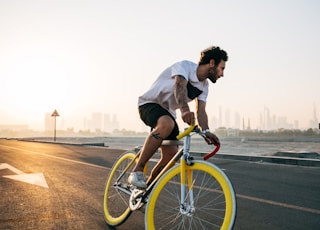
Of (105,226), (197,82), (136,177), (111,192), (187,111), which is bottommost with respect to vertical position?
(105,226)

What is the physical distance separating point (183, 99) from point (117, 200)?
70.7 inches

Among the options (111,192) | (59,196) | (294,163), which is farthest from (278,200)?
(294,163)

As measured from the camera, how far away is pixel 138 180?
9.24ft

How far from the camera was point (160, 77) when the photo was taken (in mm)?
2902

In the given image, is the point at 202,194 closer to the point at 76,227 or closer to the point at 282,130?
the point at 76,227

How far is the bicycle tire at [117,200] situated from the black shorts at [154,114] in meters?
0.73

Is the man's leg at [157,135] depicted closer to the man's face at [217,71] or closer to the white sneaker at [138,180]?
the white sneaker at [138,180]

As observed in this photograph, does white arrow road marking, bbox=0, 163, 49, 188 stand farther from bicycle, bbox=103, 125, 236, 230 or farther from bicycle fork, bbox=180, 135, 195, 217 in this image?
bicycle fork, bbox=180, 135, 195, 217

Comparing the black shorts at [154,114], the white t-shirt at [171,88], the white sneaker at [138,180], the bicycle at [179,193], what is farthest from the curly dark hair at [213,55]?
the white sneaker at [138,180]

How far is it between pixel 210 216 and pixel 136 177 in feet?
4.39

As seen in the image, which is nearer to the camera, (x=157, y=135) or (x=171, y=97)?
(x=157, y=135)

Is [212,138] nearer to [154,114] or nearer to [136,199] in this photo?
[154,114]

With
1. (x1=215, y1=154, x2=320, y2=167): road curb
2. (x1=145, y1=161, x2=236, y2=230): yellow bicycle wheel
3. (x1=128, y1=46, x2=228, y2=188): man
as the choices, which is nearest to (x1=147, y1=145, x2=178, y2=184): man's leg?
(x1=128, y1=46, x2=228, y2=188): man

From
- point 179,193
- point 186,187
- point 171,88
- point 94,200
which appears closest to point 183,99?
point 171,88
